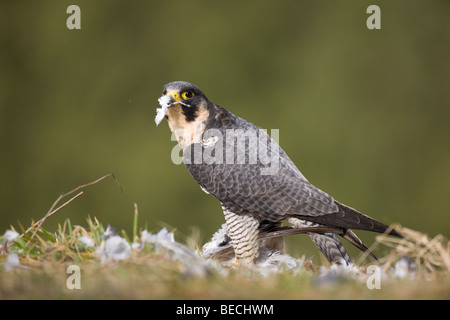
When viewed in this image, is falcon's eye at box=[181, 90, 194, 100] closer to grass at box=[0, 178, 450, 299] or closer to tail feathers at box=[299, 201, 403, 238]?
tail feathers at box=[299, 201, 403, 238]

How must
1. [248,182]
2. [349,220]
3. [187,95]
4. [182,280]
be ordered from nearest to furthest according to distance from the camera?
[182,280], [349,220], [248,182], [187,95]

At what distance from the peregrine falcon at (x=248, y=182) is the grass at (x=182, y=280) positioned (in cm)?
57

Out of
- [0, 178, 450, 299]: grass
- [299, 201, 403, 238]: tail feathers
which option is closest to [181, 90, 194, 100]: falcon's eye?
[299, 201, 403, 238]: tail feathers

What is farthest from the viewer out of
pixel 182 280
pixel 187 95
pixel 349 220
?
pixel 187 95

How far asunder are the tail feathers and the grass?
0.43 meters

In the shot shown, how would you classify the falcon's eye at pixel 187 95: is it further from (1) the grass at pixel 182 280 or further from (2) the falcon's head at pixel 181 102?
(1) the grass at pixel 182 280

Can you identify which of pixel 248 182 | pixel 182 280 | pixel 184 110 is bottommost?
pixel 182 280

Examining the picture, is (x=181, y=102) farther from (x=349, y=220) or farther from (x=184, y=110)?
(x=349, y=220)

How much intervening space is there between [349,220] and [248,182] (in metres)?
0.48

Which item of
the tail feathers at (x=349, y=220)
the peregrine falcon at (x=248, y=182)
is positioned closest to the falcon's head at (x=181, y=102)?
the peregrine falcon at (x=248, y=182)

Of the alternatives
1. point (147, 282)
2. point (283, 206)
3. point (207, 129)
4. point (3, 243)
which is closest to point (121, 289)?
point (147, 282)

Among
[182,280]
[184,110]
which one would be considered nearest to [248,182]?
[184,110]

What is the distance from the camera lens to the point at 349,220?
2.17m
